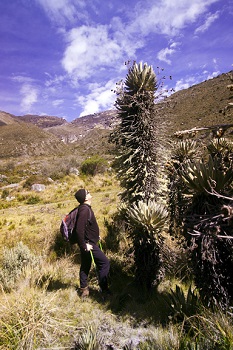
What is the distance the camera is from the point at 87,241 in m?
4.35

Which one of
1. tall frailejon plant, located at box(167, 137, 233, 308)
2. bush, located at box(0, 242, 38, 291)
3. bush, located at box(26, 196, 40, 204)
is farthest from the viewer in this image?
bush, located at box(26, 196, 40, 204)

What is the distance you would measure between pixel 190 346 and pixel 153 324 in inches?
38.4

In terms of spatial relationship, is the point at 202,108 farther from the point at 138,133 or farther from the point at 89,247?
the point at 89,247

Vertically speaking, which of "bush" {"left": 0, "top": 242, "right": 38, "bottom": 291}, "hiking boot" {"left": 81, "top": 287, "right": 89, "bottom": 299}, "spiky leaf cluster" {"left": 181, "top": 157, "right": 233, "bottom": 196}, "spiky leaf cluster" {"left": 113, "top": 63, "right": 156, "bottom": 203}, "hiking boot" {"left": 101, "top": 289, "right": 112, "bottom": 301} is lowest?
"hiking boot" {"left": 101, "top": 289, "right": 112, "bottom": 301}

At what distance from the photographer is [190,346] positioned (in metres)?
2.74

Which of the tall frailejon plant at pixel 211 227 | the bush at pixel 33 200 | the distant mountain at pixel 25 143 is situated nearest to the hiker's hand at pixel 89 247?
the tall frailejon plant at pixel 211 227

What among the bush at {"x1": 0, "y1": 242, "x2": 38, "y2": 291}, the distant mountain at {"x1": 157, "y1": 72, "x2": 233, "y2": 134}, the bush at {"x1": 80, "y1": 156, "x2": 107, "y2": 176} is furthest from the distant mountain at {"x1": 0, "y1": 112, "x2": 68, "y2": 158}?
the bush at {"x1": 0, "y1": 242, "x2": 38, "y2": 291}

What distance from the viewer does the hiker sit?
13.5ft

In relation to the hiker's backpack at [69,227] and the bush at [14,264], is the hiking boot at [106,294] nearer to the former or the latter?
the hiker's backpack at [69,227]

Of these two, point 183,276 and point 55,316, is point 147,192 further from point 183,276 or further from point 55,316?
point 55,316

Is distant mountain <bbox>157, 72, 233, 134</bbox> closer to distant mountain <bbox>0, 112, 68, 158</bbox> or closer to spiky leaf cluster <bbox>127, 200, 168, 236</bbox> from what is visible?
spiky leaf cluster <bbox>127, 200, 168, 236</bbox>

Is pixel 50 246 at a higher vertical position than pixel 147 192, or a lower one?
lower

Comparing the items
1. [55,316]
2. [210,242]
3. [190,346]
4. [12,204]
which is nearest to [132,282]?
[55,316]

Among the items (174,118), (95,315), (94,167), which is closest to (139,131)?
(95,315)
